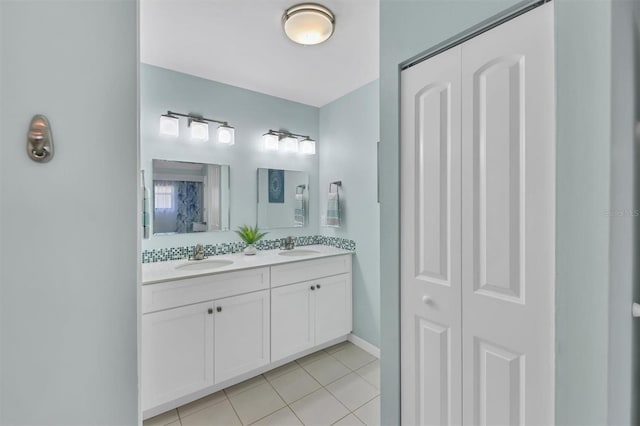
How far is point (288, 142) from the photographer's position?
9.54 ft

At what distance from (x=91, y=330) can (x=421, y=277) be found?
1113mm

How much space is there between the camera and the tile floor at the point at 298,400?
1.77m

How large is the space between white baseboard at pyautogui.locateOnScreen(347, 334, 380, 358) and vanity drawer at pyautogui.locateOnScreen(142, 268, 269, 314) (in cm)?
115

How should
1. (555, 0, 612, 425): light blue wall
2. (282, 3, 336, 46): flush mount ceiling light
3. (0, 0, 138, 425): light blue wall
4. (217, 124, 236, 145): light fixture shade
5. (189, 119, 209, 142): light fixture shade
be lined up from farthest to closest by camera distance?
(217, 124, 236, 145): light fixture shade < (189, 119, 209, 142): light fixture shade < (282, 3, 336, 46): flush mount ceiling light < (555, 0, 612, 425): light blue wall < (0, 0, 138, 425): light blue wall

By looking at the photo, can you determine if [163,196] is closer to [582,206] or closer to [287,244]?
[287,244]

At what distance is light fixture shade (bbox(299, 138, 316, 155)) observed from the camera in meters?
3.05

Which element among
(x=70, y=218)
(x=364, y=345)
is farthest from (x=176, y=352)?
(x=364, y=345)

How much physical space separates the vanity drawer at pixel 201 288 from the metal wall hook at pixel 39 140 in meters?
1.33

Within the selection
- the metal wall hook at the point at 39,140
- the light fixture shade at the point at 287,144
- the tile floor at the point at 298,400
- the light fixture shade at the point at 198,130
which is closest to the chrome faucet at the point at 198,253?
the light fixture shade at the point at 198,130

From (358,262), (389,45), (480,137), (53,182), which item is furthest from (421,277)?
(358,262)

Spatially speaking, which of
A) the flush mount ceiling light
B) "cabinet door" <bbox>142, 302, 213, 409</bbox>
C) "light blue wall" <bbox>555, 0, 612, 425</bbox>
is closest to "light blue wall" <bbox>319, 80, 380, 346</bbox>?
the flush mount ceiling light

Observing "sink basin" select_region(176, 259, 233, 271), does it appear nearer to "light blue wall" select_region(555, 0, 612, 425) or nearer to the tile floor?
the tile floor

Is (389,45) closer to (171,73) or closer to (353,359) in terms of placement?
(171,73)

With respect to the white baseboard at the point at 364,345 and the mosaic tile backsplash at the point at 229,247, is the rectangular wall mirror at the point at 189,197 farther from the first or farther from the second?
the white baseboard at the point at 364,345
